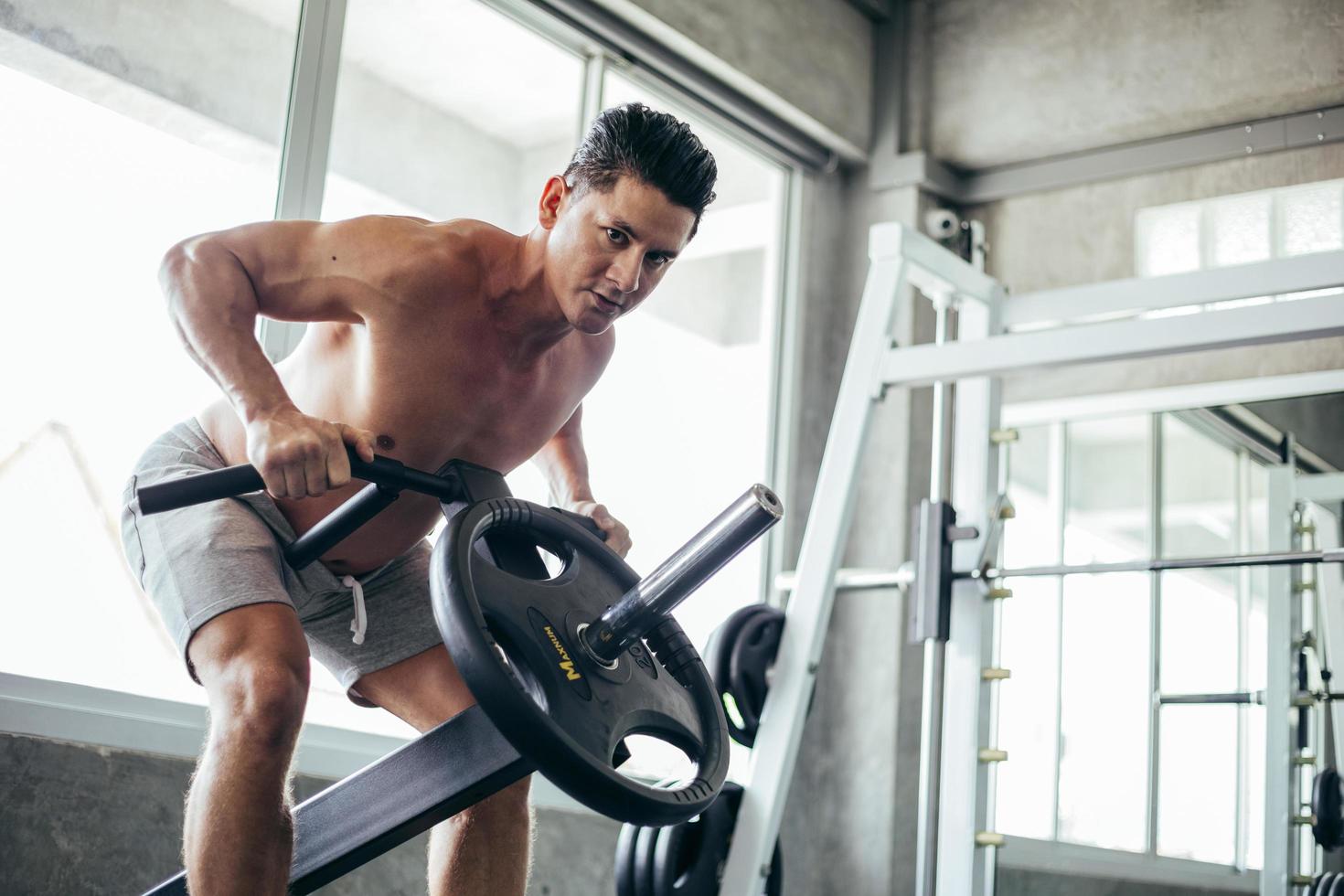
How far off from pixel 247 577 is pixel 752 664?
128 cm

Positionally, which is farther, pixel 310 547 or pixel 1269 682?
pixel 1269 682

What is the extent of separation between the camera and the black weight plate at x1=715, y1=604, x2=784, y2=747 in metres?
2.72

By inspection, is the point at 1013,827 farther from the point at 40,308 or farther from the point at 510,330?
the point at 40,308

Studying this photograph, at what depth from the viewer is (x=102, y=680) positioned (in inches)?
103

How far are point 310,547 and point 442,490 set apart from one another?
0.61 ft

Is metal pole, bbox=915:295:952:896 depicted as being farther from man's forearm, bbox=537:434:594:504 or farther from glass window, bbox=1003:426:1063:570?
glass window, bbox=1003:426:1063:570

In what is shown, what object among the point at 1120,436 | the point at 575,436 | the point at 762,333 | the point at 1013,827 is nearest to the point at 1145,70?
the point at 1120,436

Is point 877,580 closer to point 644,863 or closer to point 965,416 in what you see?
point 965,416

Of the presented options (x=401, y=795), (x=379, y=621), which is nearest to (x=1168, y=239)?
(x=379, y=621)

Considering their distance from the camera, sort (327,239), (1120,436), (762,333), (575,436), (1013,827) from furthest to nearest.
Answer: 1. (762,333)
2. (1120,436)
3. (1013,827)
4. (575,436)
5. (327,239)

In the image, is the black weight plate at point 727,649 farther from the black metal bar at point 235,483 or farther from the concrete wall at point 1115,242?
the concrete wall at point 1115,242

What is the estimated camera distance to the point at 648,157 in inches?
70.7

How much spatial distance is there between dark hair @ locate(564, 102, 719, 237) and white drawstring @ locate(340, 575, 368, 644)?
0.62 metres

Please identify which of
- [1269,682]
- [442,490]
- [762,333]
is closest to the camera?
[442,490]
